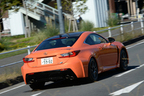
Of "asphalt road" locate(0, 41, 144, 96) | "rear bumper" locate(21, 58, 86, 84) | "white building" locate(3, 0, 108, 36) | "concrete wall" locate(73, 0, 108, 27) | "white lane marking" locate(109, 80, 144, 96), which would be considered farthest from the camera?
"concrete wall" locate(73, 0, 108, 27)

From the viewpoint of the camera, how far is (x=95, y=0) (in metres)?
35.3

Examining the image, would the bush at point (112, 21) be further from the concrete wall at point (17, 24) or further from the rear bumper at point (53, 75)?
the rear bumper at point (53, 75)

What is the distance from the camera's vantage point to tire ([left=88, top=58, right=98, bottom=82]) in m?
7.84

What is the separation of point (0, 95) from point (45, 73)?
178 cm

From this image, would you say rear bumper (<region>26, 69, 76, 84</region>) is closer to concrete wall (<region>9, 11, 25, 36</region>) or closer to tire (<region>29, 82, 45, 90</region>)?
tire (<region>29, 82, 45, 90</region>)

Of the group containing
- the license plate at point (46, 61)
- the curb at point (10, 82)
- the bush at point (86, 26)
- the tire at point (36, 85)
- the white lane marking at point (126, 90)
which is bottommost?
the curb at point (10, 82)

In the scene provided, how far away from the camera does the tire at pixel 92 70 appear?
7.84 metres

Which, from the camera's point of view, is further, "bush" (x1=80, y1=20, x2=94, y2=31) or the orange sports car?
"bush" (x1=80, y1=20, x2=94, y2=31)

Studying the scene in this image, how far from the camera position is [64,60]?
24.6 feet

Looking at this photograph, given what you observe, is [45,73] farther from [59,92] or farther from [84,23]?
[84,23]

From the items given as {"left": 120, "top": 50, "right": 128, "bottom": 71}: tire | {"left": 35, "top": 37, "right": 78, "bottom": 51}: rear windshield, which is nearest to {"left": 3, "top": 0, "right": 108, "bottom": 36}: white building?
{"left": 120, "top": 50, "right": 128, "bottom": 71}: tire

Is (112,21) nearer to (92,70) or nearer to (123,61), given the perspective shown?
(123,61)

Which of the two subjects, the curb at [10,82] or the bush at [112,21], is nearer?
the curb at [10,82]

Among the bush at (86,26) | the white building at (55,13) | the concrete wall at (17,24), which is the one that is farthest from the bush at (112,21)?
the concrete wall at (17,24)
